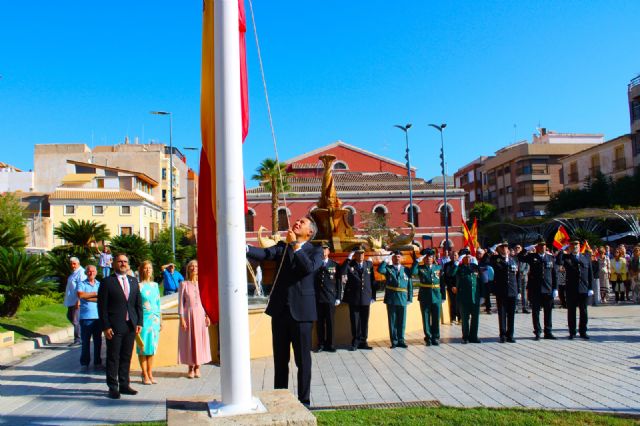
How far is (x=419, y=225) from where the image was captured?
197ft

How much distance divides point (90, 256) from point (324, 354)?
41.2ft

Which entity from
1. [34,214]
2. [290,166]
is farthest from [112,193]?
[290,166]

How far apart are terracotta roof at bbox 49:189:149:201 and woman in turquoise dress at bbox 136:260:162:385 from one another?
53.2 metres

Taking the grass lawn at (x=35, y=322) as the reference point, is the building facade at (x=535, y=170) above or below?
above

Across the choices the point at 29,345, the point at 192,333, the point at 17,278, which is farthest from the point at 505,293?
the point at 17,278

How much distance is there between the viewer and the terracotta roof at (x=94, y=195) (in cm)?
5772

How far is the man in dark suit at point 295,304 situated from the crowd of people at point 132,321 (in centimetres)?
135

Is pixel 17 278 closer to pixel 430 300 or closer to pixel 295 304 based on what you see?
pixel 430 300

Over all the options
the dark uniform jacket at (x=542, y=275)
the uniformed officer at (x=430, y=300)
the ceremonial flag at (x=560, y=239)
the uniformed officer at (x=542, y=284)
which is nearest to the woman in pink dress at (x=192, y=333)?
the uniformed officer at (x=430, y=300)

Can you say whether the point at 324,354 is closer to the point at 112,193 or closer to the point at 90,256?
the point at 90,256

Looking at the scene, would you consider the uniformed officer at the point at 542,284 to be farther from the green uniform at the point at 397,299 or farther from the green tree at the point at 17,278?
the green tree at the point at 17,278

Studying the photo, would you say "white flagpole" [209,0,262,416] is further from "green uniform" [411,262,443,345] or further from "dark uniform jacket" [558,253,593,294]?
"dark uniform jacket" [558,253,593,294]

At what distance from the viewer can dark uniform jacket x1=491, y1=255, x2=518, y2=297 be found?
38.6 ft

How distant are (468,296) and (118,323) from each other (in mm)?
6807
